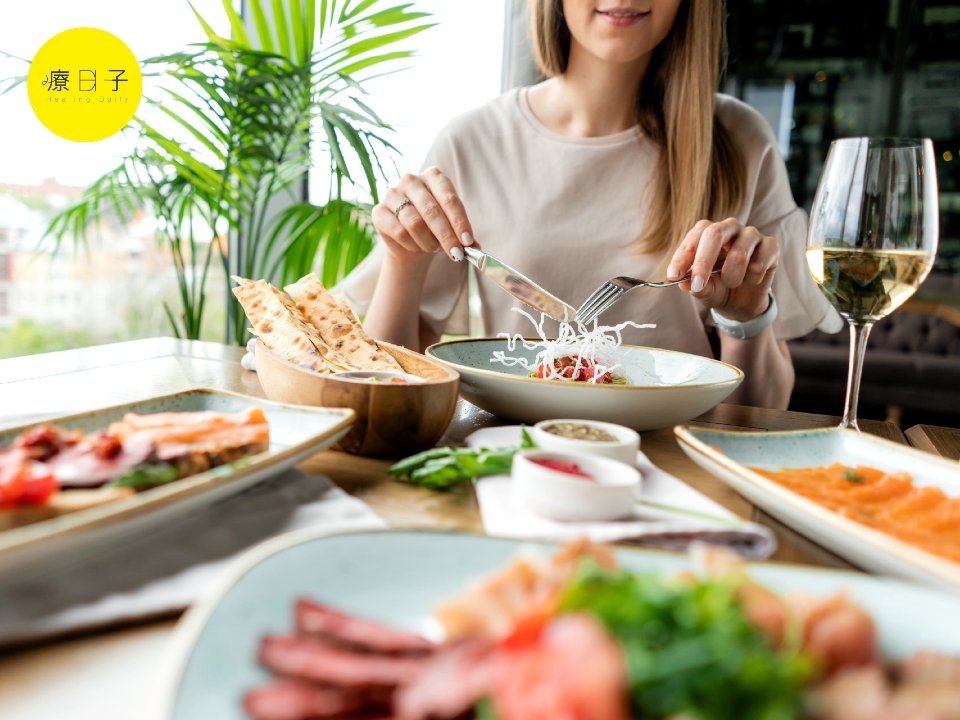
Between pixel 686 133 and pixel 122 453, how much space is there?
1755 mm

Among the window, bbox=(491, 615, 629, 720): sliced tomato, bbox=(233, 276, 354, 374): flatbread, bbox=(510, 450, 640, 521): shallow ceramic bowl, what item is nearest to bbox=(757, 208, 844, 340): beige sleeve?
bbox=(233, 276, 354, 374): flatbread

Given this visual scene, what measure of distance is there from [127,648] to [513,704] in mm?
321

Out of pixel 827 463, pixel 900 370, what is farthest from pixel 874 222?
pixel 900 370

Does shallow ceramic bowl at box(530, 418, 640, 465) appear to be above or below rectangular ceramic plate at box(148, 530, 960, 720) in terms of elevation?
above

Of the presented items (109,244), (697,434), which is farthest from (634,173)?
Answer: (109,244)

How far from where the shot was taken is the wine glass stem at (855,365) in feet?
3.50

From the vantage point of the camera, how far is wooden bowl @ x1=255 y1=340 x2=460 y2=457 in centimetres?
95

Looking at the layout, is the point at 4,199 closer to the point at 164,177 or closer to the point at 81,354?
the point at 164,177

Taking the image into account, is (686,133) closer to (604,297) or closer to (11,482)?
(604,297)

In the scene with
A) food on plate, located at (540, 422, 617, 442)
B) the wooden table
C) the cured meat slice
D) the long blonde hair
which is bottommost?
the wooden table

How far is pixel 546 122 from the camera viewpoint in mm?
2311

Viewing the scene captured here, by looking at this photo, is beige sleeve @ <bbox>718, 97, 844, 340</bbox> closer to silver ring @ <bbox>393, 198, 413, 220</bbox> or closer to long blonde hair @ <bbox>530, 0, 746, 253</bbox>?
long blonde hair @ <bbox>530, 0, 746, 253</bbox>

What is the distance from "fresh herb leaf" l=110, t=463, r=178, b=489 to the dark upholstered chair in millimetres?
4588

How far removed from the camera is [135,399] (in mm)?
1251
